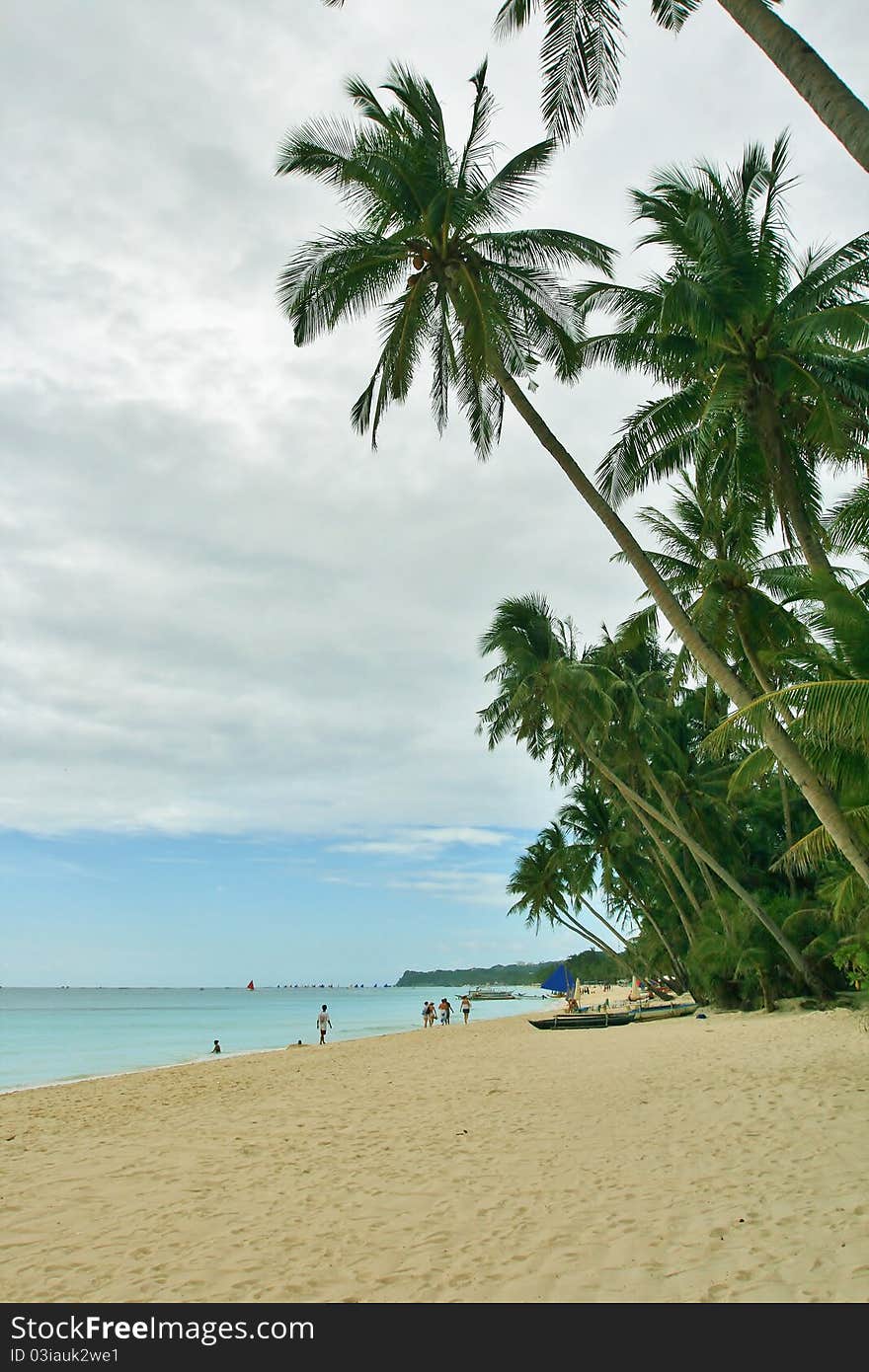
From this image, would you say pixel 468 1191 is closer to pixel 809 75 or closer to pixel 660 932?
pixel 809 75

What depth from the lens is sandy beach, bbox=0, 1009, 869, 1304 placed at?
4.23 meters

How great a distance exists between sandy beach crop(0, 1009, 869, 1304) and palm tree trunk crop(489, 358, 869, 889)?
8.70 ft

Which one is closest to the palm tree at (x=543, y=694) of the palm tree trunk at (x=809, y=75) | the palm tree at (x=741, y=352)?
the palm tree at (x=741, y=352)

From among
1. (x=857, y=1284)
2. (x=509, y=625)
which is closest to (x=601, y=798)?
(x=509, y=625)

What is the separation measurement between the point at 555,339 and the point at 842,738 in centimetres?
742

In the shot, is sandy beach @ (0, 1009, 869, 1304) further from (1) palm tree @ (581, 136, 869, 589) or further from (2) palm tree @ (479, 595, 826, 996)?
(2) palm tree @ (479, 595, 826, 996)

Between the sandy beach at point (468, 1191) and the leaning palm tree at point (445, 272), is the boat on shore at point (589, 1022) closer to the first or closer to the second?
the sandy beach at point (468, 1191)

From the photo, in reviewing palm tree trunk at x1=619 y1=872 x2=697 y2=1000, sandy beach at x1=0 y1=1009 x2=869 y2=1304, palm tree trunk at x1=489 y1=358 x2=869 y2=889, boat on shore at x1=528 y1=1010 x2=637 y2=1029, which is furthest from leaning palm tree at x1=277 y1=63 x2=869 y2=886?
palm tree trunk at x1=619 y1=872 x2=697 y2=1000

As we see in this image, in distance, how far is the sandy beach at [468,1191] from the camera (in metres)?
4.23

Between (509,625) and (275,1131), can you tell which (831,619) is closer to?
(275,1131)

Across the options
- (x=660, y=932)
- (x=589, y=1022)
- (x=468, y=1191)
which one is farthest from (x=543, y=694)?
(x=468, y=1191)

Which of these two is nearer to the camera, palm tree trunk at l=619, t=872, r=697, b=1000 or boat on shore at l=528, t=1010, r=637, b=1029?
boat on shore at l=528, t=1010, r=637, b=1029

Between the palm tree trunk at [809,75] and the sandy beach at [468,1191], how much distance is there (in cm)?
642

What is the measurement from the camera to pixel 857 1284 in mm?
3840
